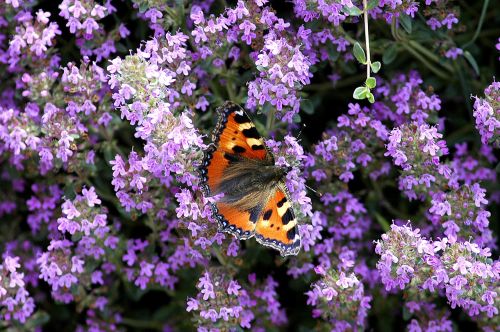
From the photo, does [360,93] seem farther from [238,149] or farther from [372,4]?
[238,149]

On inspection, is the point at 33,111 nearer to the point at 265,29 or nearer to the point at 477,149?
the point at 265,29

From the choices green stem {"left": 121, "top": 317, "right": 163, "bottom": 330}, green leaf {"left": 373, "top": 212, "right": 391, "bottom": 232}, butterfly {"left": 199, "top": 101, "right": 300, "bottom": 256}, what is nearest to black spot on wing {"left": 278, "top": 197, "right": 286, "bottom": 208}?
butterfly {"left": 199, "top": 101, "right": 300, "bottom": 256}

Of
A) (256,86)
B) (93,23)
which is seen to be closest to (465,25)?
(256,86)

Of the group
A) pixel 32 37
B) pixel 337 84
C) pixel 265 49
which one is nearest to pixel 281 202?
pixel 265 49

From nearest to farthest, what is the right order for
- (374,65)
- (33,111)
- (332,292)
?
(374,65), (332,292), (33,111)

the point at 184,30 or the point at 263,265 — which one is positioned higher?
the point at 184,30

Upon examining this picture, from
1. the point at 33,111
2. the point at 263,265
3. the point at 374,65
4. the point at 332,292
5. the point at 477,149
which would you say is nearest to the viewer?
the point at 374,65
